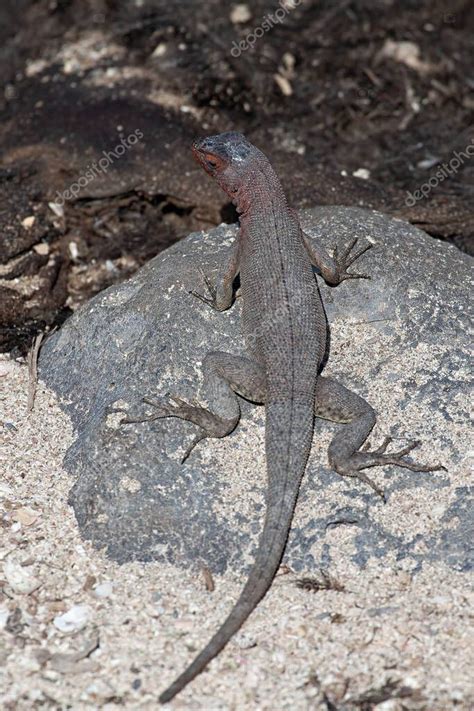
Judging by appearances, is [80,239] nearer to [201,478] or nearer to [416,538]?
[201,478]

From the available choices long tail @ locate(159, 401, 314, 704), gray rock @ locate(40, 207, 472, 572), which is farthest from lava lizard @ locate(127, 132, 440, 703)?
gray rock @ locate(40, 207, 472, 572)

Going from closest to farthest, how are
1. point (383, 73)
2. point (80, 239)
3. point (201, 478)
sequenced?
1. point (201, 478)
2. point (80, 239)
3. point (383, 73)

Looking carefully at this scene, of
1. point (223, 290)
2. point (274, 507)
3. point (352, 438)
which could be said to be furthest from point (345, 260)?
point (274, 507)

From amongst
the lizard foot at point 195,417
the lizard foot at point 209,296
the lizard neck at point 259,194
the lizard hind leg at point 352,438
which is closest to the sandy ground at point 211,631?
the lizard hind leg at point 352,438

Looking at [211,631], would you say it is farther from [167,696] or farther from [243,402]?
[243,402]

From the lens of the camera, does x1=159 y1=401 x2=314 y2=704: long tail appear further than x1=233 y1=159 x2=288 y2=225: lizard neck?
No

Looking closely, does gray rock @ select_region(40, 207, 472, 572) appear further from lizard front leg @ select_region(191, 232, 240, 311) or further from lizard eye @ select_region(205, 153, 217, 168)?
lizard eye @ select_region(205, 153, 217, 168)

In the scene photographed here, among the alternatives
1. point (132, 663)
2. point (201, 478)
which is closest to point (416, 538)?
point (201, 478)
